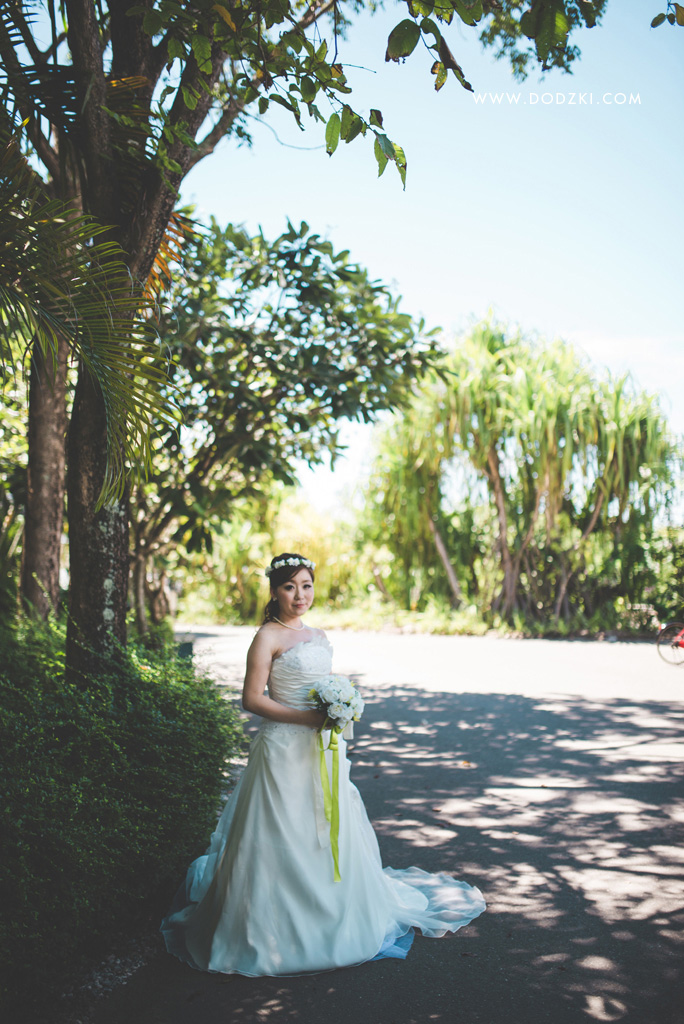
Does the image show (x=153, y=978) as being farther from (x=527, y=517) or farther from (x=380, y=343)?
(x=527, y=517)

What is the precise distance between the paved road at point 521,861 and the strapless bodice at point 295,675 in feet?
4.06

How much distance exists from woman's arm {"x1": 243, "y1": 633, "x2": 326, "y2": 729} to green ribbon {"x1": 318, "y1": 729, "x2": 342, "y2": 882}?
106mm

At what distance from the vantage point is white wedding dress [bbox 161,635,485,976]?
3340 millimetres

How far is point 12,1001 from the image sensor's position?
108 inches

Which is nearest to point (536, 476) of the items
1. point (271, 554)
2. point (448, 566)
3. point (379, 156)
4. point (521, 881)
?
point (448, 566)

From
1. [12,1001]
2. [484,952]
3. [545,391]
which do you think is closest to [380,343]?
[484,952]

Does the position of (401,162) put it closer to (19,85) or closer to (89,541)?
(19,85)

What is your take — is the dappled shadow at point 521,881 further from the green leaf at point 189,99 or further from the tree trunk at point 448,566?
the tree trunk at point 448,566

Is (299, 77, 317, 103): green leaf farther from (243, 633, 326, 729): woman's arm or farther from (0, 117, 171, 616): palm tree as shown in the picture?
(243, 633, 326, 729): woman's arm

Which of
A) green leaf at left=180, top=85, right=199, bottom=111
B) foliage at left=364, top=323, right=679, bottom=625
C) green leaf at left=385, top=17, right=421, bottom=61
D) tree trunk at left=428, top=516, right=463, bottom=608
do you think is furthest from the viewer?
tree trunk at left=428, top=516, right=463, bottom=608

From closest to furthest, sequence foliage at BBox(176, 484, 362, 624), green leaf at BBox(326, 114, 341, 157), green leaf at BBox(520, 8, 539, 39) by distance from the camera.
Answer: green leaf at BBox(520, 8, 539, 39)
green leaf at BBox(326, 114, 341, 157)
foliage at BBox(176, 484, 362, 624)

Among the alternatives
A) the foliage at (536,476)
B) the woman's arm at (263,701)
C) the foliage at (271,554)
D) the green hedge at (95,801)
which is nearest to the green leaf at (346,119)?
the woman's arm at (263,701)

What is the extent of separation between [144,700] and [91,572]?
0.96 metres

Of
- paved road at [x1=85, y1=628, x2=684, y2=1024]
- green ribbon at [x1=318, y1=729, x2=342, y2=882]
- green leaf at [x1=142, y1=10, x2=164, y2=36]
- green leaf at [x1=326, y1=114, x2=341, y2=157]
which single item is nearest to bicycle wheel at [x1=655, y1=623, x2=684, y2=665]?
paved road at [x1=85, y1=628, x2=684, y2=1024]
